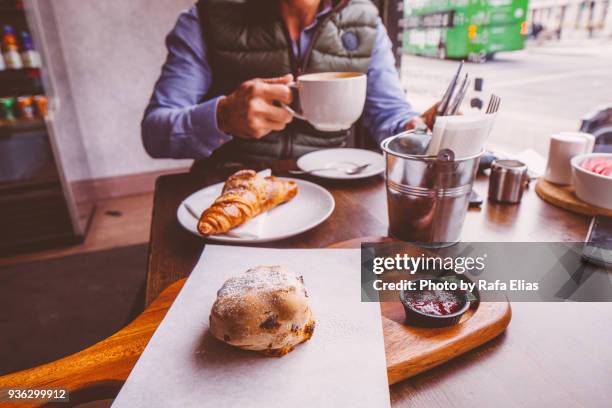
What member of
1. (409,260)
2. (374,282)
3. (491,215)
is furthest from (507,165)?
(374,282)

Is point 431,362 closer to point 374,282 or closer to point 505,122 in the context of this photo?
point 374,282

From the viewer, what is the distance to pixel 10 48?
2.86m

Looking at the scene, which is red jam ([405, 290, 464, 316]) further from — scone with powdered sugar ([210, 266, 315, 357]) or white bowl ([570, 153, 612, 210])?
white bowl ([570, 153, 612, 210])

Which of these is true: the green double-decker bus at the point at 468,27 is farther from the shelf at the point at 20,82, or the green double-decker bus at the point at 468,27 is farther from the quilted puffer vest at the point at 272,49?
the shelf at the point at 20,82

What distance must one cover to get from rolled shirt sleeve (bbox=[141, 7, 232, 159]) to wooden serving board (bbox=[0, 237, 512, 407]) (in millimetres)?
886

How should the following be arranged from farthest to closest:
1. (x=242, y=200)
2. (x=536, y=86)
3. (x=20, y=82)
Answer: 1. (x=536, y=86)
2. (x=20, y=82)
3. (x=242, y=200)

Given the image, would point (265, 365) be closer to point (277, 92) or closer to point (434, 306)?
point (434, 306)

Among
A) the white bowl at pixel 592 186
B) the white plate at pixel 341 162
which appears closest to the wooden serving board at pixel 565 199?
the white bowl at pixel 592 186

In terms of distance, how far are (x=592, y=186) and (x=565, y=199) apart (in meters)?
0.07

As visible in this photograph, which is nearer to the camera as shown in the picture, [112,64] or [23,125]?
[23,125]

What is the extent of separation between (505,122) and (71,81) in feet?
15.1

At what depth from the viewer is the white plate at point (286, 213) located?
0.94 metres

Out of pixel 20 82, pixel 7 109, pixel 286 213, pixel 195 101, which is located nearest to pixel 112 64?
pixel 20 82

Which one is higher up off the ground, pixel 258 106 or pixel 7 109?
pixel 258 106
